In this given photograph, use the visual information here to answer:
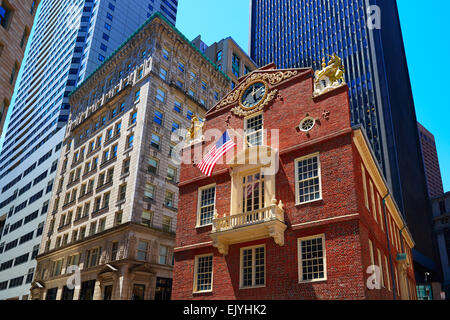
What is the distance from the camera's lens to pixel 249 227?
2045cm

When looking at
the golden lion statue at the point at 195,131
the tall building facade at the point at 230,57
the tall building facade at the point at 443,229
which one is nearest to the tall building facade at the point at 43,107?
the tall building facade at the point at 230,57

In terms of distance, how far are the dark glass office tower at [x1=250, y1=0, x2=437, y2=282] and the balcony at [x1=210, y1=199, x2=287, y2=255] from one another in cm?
6994

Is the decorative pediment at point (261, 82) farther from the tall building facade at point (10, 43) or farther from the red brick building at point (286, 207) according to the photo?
the tall building facade at point (10, 43)

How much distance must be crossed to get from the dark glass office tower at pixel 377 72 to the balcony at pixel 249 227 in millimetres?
69942

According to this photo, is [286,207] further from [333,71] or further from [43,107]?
[43,107]

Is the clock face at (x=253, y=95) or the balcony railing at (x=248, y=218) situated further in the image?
the clock face at (x=253, y=95)

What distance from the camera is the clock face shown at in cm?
2502

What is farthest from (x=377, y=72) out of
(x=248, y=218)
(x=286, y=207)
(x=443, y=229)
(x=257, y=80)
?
(x=248, y=218)

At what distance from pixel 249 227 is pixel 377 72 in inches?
3658

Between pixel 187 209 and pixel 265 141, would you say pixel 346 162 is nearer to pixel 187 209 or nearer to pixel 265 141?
pixel 265 141

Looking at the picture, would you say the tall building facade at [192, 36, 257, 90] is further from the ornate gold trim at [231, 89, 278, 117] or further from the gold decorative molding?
the ornate gold trim at [231, 89, 278, 117]

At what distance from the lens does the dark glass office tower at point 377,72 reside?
289 feet

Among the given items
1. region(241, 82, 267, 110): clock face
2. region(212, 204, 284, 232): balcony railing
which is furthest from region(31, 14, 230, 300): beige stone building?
region(241, 82, 267, 110): clock face
